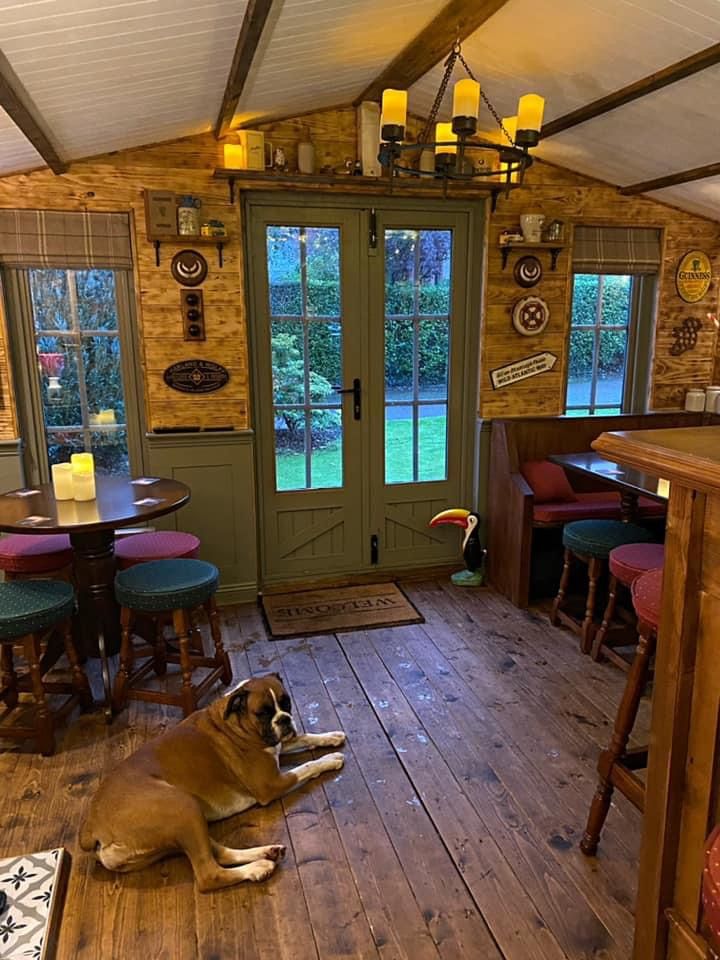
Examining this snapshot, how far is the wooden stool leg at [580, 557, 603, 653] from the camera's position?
3.30m

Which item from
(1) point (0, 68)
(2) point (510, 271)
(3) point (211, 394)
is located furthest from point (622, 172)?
(1) point (0, 68)

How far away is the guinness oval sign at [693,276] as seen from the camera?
432 centimetres

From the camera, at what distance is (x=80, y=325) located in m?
3.61

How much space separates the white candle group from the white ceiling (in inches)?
50.5

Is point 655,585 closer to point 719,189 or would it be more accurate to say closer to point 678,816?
point 678,816

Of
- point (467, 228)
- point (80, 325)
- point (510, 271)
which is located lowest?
point (80, 325)

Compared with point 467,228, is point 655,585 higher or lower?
lower

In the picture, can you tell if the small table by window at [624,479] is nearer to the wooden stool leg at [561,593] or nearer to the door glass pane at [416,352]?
the wooden stool leg at [561,593]

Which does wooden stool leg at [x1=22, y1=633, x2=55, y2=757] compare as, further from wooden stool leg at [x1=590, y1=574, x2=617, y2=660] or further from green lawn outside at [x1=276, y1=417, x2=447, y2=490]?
wooden stool leg at [x1=590, y1=574, x2=617, y2=660]

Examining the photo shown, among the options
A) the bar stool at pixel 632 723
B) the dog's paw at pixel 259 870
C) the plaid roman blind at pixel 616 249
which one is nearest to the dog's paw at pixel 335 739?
the dog's paw at pixel 259 870

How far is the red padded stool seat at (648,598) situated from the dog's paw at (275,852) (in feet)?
4.06

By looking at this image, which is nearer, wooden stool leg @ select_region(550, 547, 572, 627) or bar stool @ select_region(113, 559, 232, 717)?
bar stool @ select_region(113, 559, 232, 717)

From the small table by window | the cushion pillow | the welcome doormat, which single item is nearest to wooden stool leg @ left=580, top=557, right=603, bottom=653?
the small table by window

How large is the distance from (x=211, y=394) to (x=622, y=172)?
8.48 feet
